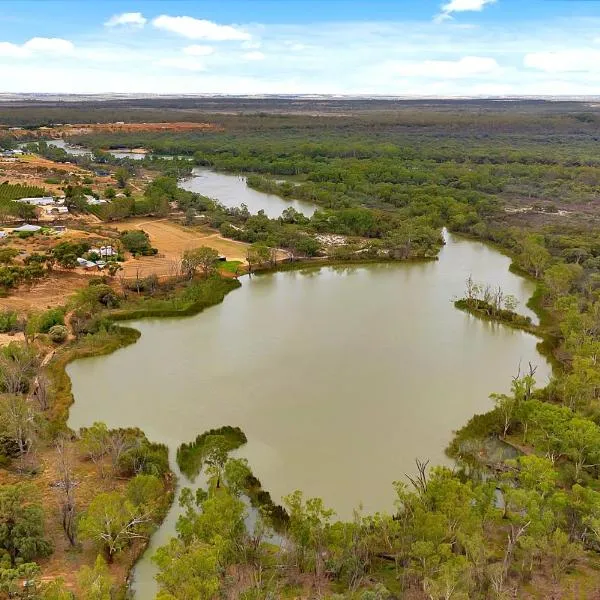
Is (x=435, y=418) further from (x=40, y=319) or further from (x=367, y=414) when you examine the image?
(x=40, y=319)

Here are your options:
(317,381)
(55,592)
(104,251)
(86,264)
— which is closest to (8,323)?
(86,264)

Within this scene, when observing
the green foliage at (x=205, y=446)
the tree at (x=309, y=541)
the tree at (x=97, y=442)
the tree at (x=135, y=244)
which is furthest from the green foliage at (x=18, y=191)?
the tree at (x=309, y=541)

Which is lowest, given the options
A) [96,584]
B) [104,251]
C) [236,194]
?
[96,584]

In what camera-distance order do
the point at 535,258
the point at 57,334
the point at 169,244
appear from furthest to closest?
the point at 169,244 → the point at 535,258 → the point at 57,334

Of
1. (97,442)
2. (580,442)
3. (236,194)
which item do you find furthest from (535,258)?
(236,194)

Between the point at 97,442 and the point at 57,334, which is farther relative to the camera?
the point at 57,334

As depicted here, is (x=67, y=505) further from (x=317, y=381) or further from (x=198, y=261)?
(x=198, y=261)

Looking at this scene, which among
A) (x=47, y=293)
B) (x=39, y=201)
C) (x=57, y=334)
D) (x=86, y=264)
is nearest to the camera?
(x=57, y=334)

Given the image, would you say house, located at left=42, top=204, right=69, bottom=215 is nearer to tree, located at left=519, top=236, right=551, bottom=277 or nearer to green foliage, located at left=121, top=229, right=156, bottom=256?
green foliage, located at left=121, top=229, right=156, bottom=256

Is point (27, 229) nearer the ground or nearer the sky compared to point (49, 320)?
nearer the sky
